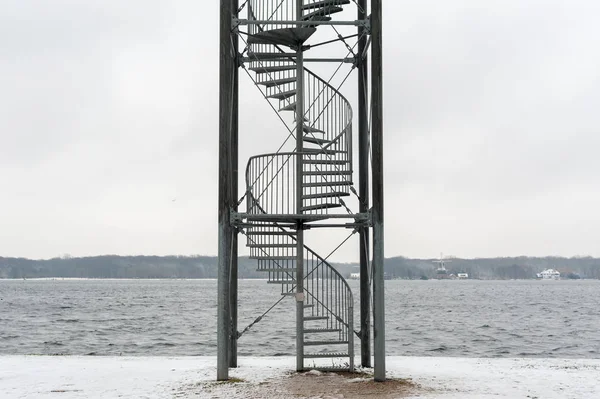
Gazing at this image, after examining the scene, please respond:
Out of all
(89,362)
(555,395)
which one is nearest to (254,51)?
(89,362)

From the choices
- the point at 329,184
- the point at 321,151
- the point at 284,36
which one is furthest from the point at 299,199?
the point at 284,36

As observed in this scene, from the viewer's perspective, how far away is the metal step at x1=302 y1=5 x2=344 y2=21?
1516cm

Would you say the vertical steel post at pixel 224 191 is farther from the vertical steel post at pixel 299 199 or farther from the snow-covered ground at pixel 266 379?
the vertical steel post at pixel 299 199

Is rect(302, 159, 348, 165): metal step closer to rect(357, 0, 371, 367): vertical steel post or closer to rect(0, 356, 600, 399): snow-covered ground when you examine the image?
rect(357, 0, 371, 367): vertical steel post

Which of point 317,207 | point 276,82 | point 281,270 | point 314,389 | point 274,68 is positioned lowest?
point 314,389

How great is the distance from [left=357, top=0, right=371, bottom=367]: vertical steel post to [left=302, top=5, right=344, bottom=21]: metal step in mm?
596

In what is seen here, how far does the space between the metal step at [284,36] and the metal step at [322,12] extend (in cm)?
37

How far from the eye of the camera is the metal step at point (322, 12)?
597 inches

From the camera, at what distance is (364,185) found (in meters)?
16.1

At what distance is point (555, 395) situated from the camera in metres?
12.5

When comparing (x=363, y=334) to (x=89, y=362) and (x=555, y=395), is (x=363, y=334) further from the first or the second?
(x=89, y=362)

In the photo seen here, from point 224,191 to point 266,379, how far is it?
3.72 metres

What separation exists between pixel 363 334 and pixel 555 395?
182 inches

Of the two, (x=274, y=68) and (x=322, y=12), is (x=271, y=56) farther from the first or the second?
(x=322, y=12)
